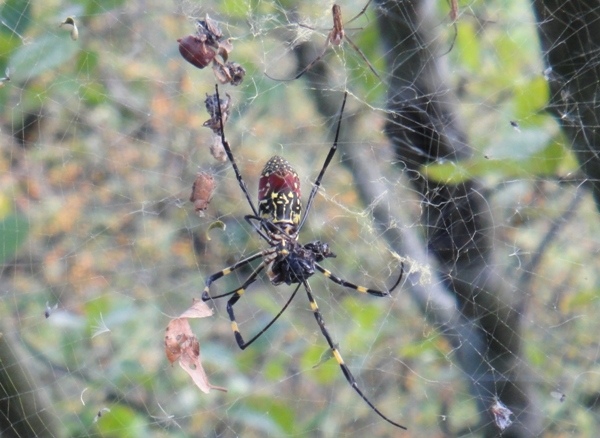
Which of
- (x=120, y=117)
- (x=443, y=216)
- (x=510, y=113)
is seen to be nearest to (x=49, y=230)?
(x=120, y=117)

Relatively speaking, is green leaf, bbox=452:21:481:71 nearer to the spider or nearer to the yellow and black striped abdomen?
the spider

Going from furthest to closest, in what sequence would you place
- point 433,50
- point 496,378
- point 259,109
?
point 259,109 → point 496,378 → point 433,50

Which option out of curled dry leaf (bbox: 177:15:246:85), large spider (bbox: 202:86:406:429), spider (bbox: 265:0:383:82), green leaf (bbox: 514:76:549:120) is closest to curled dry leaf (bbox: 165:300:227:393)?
large spider (bbox: 202:86:406:429)

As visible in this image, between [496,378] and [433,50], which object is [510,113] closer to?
[433,50]

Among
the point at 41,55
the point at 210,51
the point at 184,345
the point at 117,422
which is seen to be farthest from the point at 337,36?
the point at 117,422

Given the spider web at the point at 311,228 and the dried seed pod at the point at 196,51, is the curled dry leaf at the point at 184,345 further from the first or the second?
the dried seed pod at the point at 196,51

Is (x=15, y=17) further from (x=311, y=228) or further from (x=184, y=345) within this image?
(x=311, y=228)
